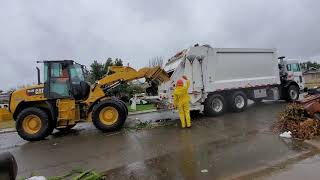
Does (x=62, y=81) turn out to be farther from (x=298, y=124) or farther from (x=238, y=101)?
(x=298, y=124)

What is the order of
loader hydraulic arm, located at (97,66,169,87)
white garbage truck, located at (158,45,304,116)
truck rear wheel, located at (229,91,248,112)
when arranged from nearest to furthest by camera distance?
loader hydraulic arm, located at (97,66,169,87) < white garbage truck, located at (158,45,304,116) < truck rear wheel, located at (229,91,248,112)

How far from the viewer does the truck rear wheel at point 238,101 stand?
616 inches

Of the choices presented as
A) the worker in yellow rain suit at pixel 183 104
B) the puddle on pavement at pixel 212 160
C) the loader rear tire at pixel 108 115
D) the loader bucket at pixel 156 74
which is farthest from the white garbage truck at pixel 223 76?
the puddle on pavement at pixel 212 160

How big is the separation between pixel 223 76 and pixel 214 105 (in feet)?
4.27

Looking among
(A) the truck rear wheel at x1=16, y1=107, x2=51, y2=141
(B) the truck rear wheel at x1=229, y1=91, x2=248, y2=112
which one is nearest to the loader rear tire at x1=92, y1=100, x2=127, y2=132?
(A) the truck rear wheel at x1=16, y1=107, x2=51, y2=141

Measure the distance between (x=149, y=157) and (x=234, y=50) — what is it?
892 centimetres

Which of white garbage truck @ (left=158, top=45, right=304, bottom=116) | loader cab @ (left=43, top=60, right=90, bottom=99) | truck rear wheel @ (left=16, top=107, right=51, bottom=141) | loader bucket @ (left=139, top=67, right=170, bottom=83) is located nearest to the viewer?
truck rear wheel @ (left=16, top=107, right=51, bottom=141)

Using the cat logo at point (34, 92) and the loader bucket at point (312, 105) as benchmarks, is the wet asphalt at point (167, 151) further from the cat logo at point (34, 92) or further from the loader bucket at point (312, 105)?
the cat logo at point (34, 92)

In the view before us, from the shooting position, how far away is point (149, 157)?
27.3ft

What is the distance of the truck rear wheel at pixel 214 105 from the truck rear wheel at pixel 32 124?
20.1ft

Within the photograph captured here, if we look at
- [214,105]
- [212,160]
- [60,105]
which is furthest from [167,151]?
[214,105]

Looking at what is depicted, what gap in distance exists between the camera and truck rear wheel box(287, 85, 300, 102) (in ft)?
61.3

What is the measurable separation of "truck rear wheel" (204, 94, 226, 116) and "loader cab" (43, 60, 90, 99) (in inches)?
194

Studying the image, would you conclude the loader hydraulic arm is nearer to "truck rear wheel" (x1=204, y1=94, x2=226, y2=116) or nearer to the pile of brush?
"truck rear wheel" (x1=204, y1=94, x2=226, y2=116)
